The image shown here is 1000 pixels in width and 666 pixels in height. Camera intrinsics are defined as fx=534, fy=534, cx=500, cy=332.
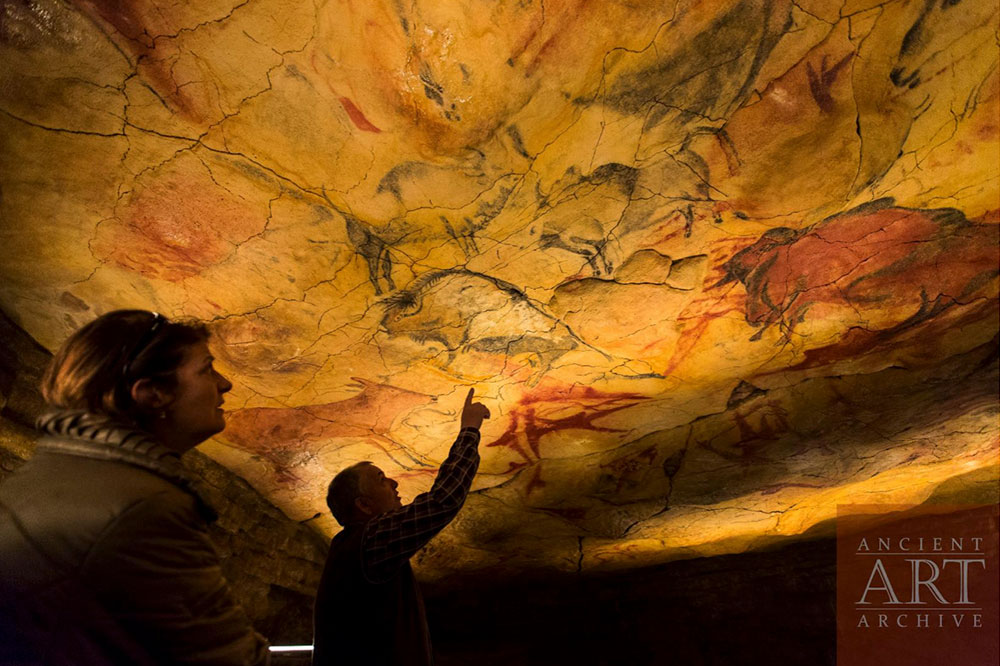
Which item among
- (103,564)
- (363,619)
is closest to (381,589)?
(363,619)

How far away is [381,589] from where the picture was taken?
148 cm

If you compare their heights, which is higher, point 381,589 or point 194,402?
point 194,402

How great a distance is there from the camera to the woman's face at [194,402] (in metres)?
0.99

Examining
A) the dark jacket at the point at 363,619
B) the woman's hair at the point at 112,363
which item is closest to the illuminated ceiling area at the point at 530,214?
the woman's hair at the point at 112,363

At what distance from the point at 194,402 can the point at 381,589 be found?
2.58ft

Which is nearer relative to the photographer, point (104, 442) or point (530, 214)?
point (104, 442)

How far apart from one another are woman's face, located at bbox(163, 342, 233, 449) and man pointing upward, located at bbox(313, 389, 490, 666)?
24.1 inches

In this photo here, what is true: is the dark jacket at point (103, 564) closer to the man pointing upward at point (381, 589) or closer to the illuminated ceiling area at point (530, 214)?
the man pointing upward at point (381, 589)

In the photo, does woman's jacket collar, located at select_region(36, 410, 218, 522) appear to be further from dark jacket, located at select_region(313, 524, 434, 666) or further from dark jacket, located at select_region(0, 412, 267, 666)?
dark jacket, located at select_region(313, 524, 434, 666)

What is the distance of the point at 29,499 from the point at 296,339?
148cm

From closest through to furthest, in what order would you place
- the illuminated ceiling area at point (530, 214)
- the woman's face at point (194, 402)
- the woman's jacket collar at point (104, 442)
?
the woman's jacket collar at point (104, 442), the woman's face at point (194, 402), the illuminated ceiling area at point (530, 214)

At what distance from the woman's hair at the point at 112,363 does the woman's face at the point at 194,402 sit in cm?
2

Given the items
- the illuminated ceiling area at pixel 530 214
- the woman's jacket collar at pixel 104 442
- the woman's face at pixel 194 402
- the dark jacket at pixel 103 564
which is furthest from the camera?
the illuminated ceiling area at pixel 530 214

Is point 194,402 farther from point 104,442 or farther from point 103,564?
point 103,564
